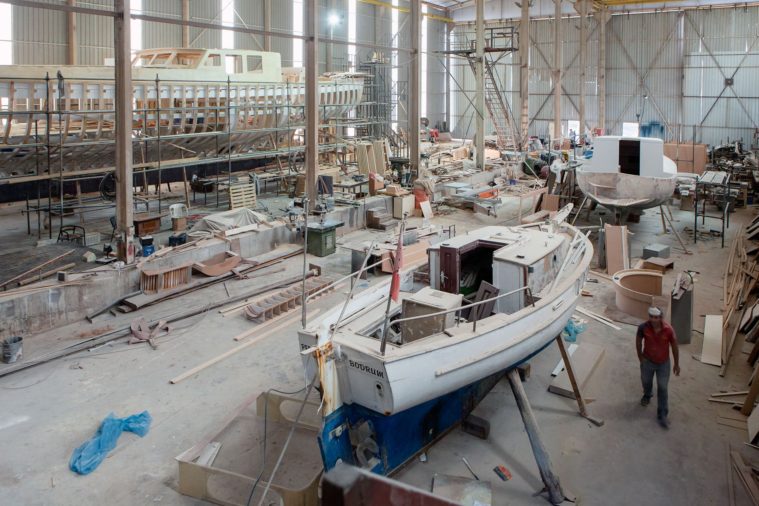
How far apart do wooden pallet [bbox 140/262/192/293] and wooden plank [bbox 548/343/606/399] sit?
7231 mm

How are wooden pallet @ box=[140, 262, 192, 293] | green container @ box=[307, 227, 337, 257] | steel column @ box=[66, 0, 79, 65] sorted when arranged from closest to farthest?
wooden pallet @ box=[140, 262, 192, 293]
green container @ box=[307, 227, 337, 257]
steel column @ box=[66, 0, 79, 65]

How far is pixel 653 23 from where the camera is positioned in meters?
33.8

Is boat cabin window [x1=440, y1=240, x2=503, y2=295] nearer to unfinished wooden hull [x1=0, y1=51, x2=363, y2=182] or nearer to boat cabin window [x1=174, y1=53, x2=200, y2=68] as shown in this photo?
unfinished wooden hull [x1=0, y1=51, x2=363, y2=182]

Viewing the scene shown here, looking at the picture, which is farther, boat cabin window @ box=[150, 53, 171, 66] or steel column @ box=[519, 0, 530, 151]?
steel column @ box=[519, 0, 530, 151]

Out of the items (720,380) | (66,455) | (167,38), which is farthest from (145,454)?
(167,38)

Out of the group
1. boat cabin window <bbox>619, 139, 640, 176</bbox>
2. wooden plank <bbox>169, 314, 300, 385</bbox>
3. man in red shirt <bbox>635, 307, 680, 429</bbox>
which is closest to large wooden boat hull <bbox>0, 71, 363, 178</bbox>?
wooden plank <bbox>169, 314, 300, 385</bbox>

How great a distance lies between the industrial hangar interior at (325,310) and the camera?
Result: 6203 mm

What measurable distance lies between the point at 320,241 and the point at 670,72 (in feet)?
90.1

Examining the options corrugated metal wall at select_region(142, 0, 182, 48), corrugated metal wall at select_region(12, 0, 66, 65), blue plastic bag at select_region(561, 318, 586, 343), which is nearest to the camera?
blue plastic bag at select_region(561, 318, 586, 343)

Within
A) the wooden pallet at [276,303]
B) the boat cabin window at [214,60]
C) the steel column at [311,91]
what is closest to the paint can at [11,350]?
the wooden pallet at [276,303]

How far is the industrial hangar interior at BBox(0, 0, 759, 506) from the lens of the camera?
6.20 meters

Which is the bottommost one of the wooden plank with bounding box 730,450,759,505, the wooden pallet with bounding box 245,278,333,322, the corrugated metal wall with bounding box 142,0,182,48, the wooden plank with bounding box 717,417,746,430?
the wooden plank with bounding box 730,450,759,505

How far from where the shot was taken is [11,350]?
880 cm

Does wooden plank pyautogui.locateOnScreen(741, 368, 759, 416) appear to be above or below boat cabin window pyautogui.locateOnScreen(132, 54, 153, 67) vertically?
below
